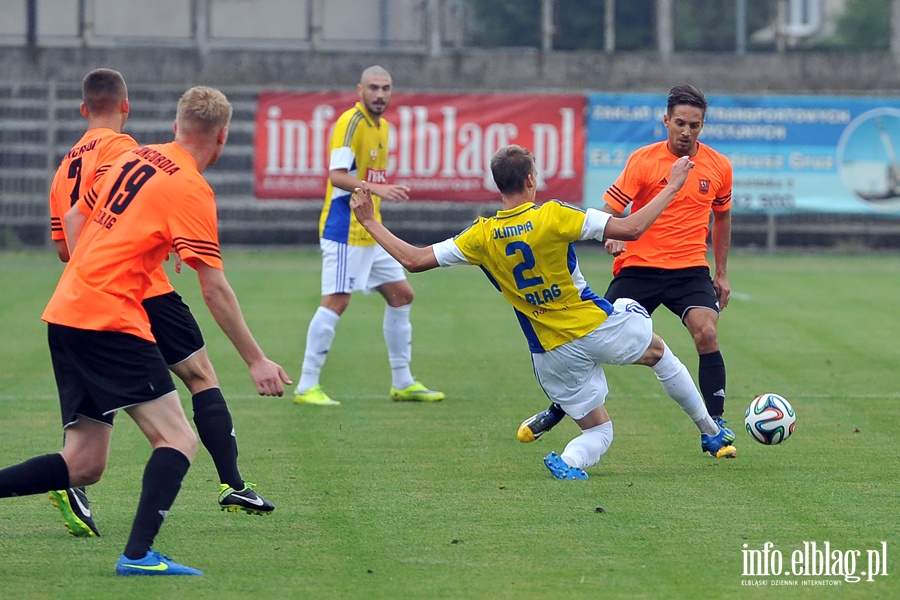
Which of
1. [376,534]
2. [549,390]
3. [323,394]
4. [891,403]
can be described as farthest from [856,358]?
[376,534]

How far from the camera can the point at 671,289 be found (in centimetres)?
764

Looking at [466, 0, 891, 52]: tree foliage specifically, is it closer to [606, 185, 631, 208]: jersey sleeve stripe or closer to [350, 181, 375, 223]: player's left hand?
[606, 185, 631, 208]: jersey sleeve stripe

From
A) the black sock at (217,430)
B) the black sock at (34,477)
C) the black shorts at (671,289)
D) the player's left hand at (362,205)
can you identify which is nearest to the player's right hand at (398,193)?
the player's left hand at (362,205)

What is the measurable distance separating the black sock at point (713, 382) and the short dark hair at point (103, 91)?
11.5 ft

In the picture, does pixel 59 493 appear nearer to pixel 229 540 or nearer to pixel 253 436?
pixel 229 540

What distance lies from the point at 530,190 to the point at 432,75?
1718 centimetres

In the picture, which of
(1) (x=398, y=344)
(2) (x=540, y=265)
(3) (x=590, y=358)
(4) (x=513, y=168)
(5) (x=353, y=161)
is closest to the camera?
(4) (x=513, y=168)

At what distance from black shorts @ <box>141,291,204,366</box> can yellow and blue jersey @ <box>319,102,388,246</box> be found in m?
3.54

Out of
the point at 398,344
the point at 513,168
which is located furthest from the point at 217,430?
the point at 398,344

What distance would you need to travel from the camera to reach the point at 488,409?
353 inches

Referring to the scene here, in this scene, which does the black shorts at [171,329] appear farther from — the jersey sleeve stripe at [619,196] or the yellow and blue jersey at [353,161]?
the yellow and blue jersey at [353,161]

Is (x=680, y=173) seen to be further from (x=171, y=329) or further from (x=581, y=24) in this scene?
(x=581, y=24)

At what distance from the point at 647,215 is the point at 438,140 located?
16047 millimetres

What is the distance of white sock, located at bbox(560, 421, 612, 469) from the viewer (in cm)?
662
